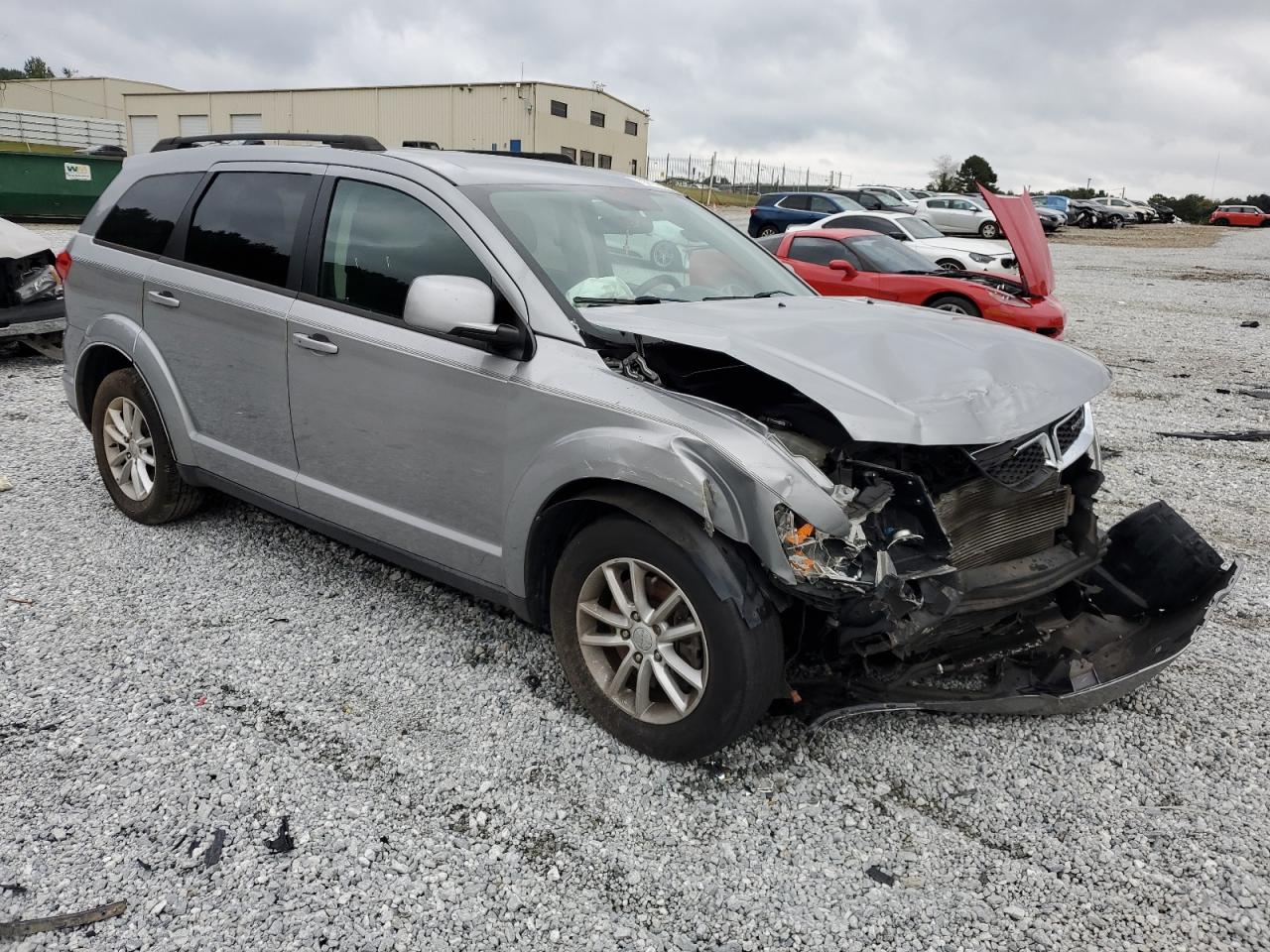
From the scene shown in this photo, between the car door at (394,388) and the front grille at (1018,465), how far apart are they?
61.3 inches

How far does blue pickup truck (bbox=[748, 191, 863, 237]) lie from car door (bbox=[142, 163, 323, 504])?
20645mm

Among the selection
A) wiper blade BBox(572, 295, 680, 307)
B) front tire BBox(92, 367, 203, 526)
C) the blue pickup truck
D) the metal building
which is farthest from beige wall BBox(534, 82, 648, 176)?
wiper blade BBox(572, 295, 680, 307)

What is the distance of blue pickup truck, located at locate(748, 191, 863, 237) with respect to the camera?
23797 millimetres

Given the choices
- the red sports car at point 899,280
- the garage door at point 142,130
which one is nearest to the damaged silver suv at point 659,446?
the red sports car at point 899,280

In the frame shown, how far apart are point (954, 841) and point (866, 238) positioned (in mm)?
10521

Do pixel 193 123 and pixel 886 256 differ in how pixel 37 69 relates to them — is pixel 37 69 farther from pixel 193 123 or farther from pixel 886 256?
pixel 886 256

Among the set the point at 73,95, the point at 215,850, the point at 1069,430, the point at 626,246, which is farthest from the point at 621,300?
the point at 73,95

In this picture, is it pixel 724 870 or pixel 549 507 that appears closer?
pixel 724 870

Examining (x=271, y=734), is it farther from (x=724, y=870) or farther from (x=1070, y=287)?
(x=1070, y=287)

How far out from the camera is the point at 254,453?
406cm

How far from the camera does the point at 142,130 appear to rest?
5238 cm

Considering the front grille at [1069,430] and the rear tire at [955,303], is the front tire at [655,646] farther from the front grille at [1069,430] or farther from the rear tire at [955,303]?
the rear tire at [955,303]

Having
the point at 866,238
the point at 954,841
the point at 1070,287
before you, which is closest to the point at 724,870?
the point at 954,841

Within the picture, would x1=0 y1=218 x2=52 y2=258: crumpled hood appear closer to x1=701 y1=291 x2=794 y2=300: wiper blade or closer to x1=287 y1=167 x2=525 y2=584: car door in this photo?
x1=287 y1=167 x2=525 y2=584: car door
